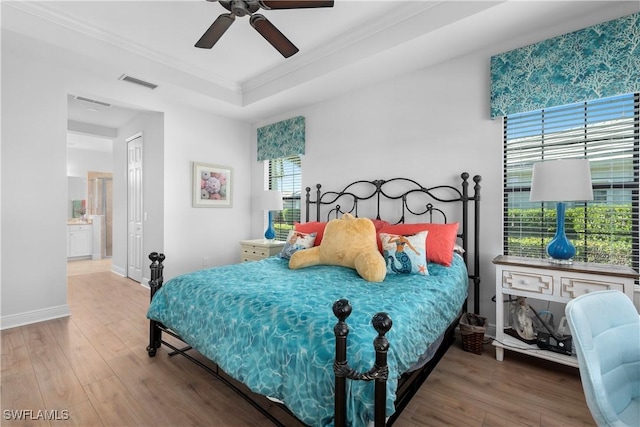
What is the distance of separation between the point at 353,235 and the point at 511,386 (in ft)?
4.91

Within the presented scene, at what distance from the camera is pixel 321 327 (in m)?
1.40

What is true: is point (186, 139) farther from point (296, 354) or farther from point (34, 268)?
point (296, 354)

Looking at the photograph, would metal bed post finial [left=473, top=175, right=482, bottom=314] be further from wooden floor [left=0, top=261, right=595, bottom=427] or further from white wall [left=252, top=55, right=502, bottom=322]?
wooden floor [left=0, top=261, right=595, bottom=427]

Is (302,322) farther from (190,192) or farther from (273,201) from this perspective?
(190,192)

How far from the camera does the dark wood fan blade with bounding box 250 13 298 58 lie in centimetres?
220

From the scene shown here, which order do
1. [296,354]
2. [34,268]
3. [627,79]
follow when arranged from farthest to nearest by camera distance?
[34,268] → [627,79] → [296,354]

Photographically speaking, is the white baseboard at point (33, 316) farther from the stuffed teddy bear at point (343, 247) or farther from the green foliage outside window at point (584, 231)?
the green foliage outside window at point (584, 231)

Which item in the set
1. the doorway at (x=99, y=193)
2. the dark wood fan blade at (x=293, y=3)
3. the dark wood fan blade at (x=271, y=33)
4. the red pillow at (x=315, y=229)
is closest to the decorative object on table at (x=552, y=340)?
the red pillow at (x=315, y=229)

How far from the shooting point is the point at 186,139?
4406 millimetres

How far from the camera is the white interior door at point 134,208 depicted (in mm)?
4801

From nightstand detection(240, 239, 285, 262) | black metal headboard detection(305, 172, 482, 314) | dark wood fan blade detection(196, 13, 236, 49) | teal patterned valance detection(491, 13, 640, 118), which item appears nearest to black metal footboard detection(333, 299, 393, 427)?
black metal headboard detection(305, 172, 482, 314)

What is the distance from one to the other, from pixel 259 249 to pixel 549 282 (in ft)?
10.3

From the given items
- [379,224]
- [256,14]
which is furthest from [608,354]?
[256,14]

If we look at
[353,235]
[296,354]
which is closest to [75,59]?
[353,235]
